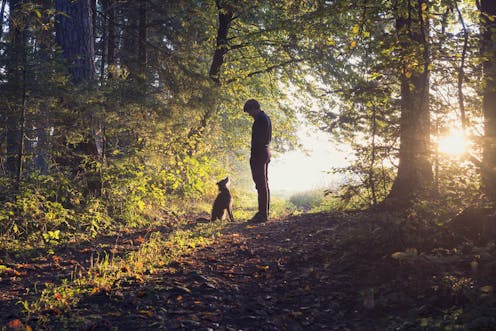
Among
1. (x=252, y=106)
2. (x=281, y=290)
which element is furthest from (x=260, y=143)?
(x=281, y=290)

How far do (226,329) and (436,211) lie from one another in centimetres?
285

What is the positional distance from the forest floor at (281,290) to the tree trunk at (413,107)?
1.06 metres

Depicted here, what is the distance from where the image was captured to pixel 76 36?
8.86m

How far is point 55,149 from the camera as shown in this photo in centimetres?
747

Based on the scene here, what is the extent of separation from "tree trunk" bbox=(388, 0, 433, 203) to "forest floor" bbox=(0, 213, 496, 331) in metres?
1.06

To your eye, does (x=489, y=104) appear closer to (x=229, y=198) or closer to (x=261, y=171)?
(x=261, y=171)

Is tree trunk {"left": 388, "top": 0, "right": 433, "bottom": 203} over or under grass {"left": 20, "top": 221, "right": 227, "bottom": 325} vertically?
over

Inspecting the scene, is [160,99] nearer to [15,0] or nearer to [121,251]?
[121,251]

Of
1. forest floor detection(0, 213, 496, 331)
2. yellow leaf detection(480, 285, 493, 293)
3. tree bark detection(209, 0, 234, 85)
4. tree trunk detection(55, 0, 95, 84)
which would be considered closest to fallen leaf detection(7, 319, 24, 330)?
forest floor detection(0, 213, 496, 331)

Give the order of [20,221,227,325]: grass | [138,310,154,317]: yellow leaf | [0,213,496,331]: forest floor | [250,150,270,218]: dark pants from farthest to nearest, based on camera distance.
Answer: [250,150,270,218]: dark pants → [20,221,227,325]: grass → [138,310,154,317]: yellow leaf → [0,213,496,331]: forest floor

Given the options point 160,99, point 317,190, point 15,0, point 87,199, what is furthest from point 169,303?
point 317,190

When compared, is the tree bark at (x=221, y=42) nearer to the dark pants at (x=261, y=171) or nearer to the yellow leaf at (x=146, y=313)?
the dark pants at (x=261, y=171)

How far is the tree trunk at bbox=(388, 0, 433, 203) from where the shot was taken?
511 cm

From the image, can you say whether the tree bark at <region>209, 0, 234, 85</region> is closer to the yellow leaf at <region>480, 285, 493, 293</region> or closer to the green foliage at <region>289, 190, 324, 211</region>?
the green foliage at <region>289, 190, 324, 211</region>
